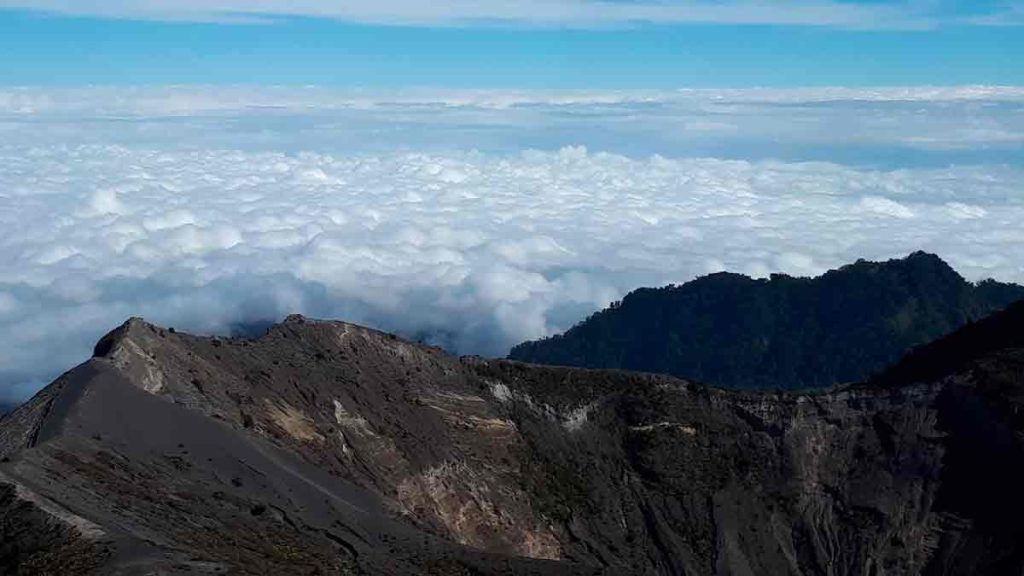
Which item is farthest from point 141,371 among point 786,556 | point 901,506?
point 901,506

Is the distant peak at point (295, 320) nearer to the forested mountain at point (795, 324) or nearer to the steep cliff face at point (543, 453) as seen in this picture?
the steep cliff face at point (543, 453)

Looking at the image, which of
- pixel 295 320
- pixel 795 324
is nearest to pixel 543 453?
pixel 295 320

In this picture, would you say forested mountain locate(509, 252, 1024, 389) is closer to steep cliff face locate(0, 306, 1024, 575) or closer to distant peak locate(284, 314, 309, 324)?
steep cliff face locate(0, 306, 1024, 575)

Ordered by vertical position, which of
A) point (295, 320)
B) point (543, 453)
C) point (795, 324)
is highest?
point (295, 320)

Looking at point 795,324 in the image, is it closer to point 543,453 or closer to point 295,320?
point 543,453

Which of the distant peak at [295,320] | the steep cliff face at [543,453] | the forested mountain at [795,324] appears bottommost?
the forested mountain at [795,324]

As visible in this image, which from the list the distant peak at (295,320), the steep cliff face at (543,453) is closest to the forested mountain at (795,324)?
the steep cliff face at (543,453)

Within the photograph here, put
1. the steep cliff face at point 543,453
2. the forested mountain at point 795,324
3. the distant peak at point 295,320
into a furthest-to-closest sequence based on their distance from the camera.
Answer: the forested mountain at point 795,324
the distant peak at point 295,320
the steep cliff face at point 543,453
